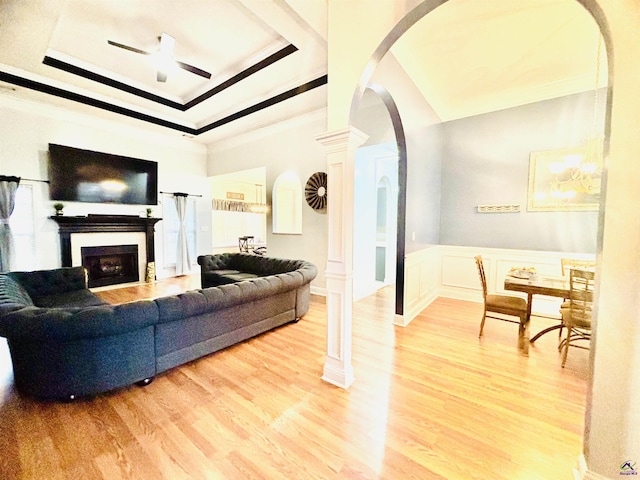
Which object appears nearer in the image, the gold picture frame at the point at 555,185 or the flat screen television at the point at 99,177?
the gold picture frame at the point at 555,185

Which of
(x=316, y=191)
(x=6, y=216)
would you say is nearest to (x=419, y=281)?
(x=316, y=191)

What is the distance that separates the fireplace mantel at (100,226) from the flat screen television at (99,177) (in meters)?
0.37

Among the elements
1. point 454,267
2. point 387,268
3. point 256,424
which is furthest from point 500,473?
point 387,268

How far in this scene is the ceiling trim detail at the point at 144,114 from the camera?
12.5 ft

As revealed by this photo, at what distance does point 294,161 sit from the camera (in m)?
5.27

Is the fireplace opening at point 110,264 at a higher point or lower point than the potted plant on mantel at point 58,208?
lower

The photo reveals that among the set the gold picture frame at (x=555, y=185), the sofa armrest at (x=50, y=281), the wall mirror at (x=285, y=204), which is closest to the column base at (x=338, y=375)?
the gold picture frame at (x=555, y=185)

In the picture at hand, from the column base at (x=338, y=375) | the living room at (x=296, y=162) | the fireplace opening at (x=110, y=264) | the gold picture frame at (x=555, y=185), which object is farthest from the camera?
the fireplace opening at (x=110, y=264)

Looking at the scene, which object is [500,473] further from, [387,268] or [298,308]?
[387,268]

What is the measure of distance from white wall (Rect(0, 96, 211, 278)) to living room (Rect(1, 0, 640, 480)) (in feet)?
0.04

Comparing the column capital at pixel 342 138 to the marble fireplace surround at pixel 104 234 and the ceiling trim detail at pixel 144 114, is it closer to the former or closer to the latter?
the ceiling trim detail at pixel 144 114

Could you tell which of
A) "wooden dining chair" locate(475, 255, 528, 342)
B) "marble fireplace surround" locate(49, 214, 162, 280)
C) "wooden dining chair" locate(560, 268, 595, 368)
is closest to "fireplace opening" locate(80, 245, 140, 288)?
"marble fireplace surround" locate(49, 214, 162, 280)

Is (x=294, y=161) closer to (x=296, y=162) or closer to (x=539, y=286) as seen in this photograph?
(x=296, y=162)

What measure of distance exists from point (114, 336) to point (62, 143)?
507cm
